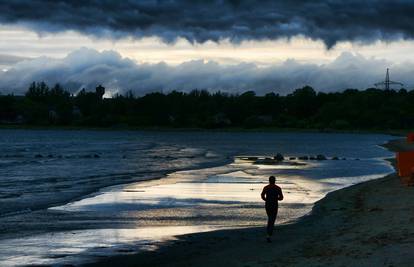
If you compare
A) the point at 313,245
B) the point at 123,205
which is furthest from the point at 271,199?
the point at 123,205

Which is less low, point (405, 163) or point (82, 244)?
point (405, 163)

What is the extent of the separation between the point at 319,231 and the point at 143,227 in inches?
202

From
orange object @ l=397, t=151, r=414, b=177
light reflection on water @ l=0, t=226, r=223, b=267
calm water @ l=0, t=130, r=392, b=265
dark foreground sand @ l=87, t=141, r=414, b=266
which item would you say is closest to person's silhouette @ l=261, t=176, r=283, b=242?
dark foreground sand @ l=87, t=141, r=414, b=266

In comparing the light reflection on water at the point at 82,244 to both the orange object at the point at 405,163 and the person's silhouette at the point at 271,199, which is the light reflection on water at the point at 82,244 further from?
the orange object at the point at 405,163

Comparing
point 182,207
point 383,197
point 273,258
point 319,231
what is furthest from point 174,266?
point 383,197

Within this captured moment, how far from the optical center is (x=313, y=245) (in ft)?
49.9

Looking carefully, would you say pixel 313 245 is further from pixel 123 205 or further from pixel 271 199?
pixel 123 205

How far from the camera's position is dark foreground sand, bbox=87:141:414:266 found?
42.8 ft

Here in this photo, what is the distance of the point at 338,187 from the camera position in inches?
1258

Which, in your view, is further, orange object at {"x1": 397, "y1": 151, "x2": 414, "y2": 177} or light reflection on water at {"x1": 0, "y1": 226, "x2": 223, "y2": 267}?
orange object at {"x1": 397, "y1": 151, "x2": 414, "y2": 177}

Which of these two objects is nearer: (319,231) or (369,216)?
(319,231)

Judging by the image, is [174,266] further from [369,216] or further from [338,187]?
[338,187]

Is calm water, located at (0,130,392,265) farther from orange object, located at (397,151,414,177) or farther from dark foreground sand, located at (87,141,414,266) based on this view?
orange object, located at (397,151,414,177)

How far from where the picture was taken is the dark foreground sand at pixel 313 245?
13055mm
